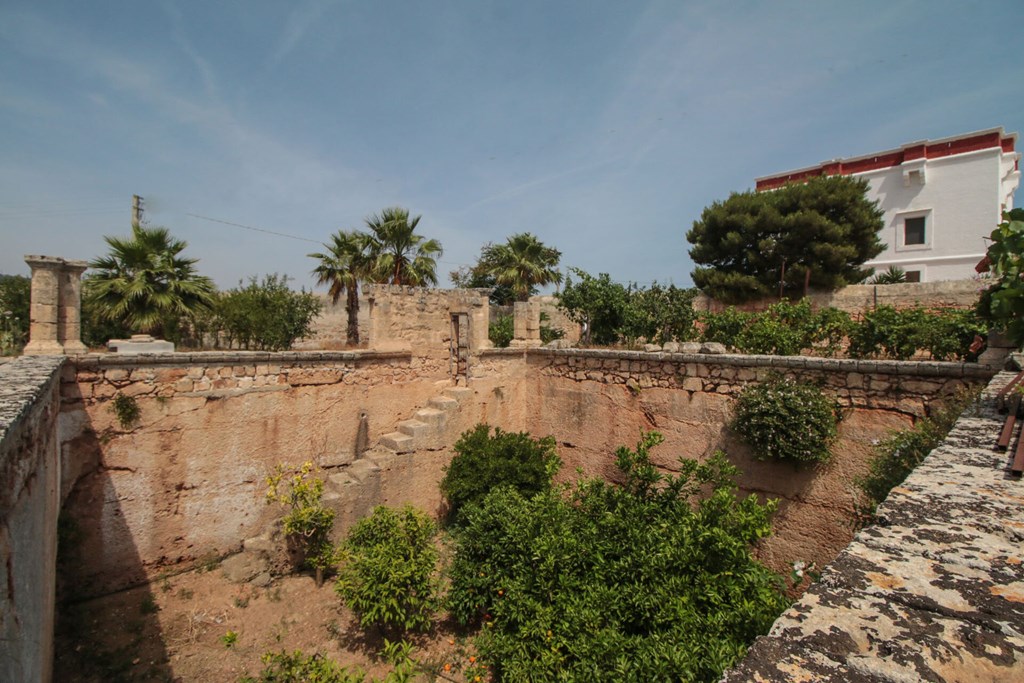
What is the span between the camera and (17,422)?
91.5 inches

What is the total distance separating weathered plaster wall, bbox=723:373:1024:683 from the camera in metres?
1.09

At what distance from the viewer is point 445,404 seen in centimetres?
846

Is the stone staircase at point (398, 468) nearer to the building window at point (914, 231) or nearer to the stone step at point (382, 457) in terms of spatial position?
the stone step at point (382, 457)

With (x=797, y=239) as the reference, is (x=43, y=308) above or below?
below

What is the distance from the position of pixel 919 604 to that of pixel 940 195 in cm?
2776

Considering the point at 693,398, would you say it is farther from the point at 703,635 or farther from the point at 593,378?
the point at 703,635

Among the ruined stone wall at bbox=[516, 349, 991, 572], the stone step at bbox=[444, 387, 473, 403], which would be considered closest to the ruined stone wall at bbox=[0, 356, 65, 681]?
the stone step at bbox=[444, 387, 473, 403]

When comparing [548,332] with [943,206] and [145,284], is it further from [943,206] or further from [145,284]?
[943,206]

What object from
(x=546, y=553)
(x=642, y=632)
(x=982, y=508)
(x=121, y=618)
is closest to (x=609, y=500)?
(x=546, y=553)

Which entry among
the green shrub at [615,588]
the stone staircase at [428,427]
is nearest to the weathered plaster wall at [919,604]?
the green shrub at [615,588]

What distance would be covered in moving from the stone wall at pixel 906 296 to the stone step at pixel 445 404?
9.53m

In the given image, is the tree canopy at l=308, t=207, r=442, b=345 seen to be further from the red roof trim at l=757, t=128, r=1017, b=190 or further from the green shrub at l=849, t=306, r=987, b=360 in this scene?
the red roof trim at l=757, t=128, r=1017, b=190

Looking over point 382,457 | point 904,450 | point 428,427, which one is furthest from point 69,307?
point 904,450

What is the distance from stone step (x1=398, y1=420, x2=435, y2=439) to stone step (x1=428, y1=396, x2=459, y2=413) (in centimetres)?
45
